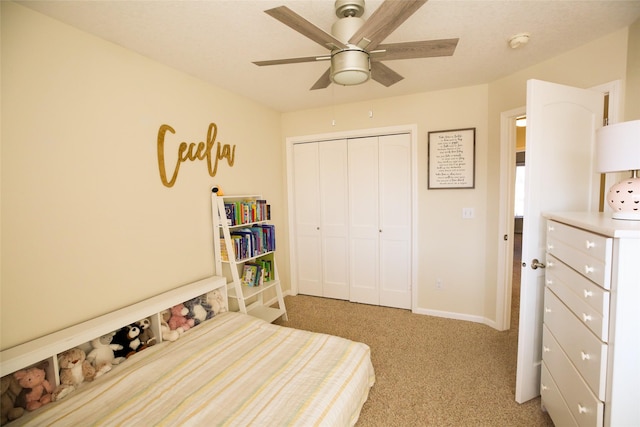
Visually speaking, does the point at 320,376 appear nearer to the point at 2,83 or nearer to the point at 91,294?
the point at 91,294

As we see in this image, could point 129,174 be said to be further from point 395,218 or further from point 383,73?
point 395,218

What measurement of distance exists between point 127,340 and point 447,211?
9.69 ft

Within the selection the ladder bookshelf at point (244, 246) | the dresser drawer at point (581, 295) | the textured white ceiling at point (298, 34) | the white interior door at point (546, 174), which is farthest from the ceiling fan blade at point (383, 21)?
the ladder bookshelf at point (244, 246)

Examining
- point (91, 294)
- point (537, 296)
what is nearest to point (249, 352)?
point (91, 294)

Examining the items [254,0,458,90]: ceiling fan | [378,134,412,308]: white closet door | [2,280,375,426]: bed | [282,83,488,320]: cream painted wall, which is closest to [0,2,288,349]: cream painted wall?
[2,280,375,426]: bed

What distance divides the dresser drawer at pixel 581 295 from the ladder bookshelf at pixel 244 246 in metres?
2.26

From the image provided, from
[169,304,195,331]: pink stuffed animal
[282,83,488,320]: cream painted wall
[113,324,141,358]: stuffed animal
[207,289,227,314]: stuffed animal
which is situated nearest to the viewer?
[113,324,141,358]: stuffed animal

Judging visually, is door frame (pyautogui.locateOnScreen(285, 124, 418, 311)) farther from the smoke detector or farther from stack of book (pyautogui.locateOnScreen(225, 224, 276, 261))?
the smoke detector

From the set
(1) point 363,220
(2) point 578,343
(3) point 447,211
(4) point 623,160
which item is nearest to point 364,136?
(1) point 363,220

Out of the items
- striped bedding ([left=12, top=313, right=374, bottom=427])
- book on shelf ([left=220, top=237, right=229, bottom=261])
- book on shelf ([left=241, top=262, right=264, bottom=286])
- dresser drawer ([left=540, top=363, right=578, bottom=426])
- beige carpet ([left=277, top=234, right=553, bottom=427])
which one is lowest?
beige carpet ([left=277, top=234, right=553, bottom=427])

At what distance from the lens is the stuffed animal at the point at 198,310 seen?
88.1 inches

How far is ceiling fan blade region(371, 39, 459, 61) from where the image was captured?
1320 millimetres

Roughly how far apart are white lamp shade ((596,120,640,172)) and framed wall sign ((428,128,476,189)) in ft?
4.84

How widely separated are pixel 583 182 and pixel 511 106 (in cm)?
107
